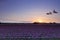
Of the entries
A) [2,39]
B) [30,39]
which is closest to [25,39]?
[30,39]

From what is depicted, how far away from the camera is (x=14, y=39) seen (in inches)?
368

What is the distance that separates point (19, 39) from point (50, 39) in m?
1.32

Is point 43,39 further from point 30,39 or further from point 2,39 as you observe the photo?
point 2,39

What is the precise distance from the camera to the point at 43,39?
9273mm

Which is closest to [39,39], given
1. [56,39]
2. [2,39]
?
[56,39]

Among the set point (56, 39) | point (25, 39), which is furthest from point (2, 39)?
point (56, 39)

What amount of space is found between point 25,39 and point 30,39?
8.5 inches

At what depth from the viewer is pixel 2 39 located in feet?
30.2

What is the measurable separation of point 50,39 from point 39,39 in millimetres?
470

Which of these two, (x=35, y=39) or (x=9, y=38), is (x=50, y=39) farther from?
(x=9, y=38)

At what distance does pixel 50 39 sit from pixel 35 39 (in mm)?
649

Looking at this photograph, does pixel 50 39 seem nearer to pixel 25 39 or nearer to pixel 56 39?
pixel 56 39

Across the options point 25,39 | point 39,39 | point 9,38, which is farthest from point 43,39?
point 9,38

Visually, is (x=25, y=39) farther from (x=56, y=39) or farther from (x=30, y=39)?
(x=56, y=39)
